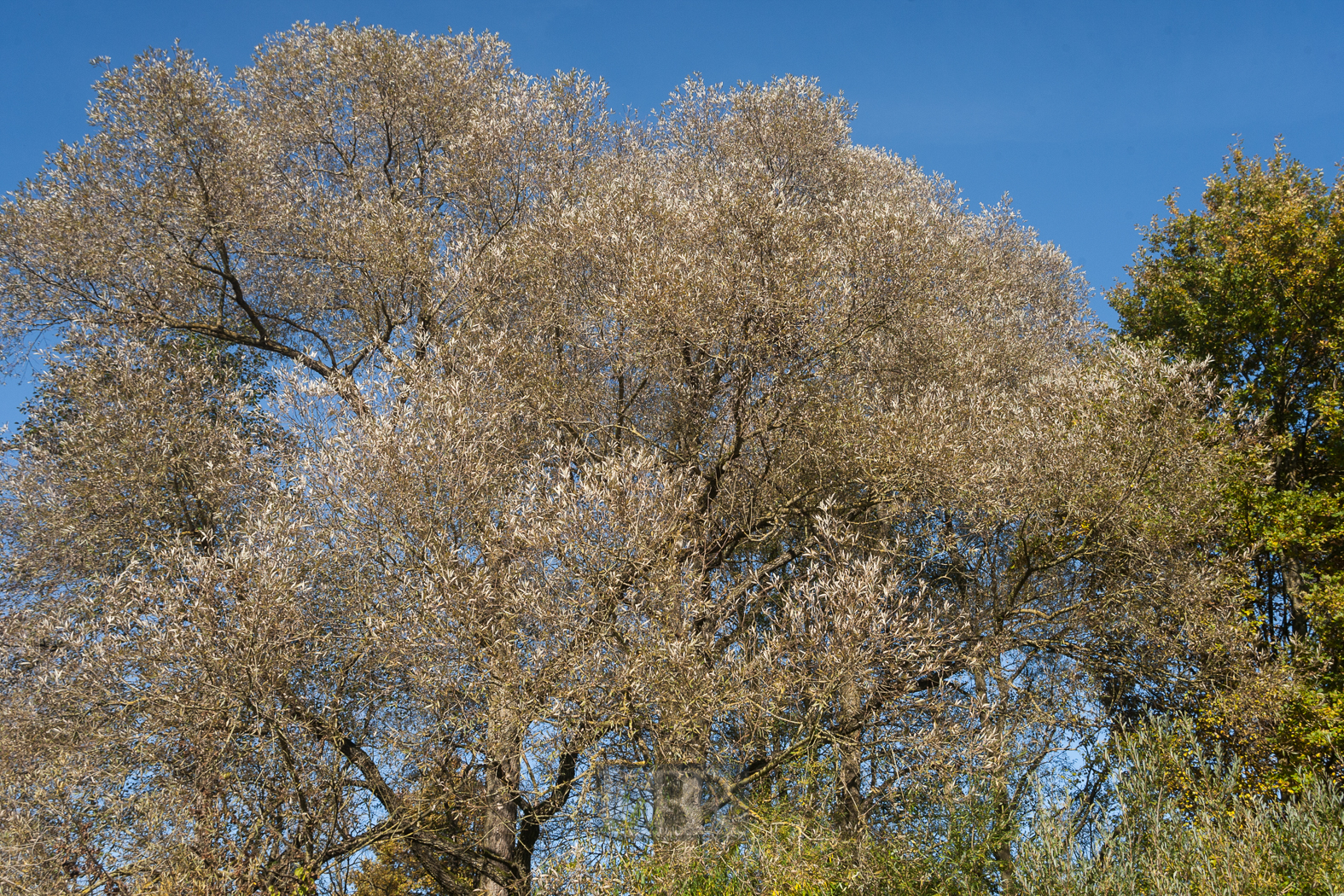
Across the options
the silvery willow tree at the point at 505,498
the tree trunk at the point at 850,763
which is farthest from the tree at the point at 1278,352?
the tree trunk at the point at 850,763

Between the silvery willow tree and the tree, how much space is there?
2382mm

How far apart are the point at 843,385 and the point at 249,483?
39.3ft

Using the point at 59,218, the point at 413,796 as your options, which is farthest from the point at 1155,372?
the point at 59,218

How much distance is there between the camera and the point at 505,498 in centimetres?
1361

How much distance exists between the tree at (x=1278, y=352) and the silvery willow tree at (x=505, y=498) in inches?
93.8

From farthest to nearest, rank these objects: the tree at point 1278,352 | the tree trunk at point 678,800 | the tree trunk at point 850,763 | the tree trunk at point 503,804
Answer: the tree at point 1278,352 < the tree trunk at point 678,800 < the tree trunk at point 850,763 < the tree trunk at point 503,804

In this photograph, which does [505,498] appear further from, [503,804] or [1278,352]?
[1278,352]

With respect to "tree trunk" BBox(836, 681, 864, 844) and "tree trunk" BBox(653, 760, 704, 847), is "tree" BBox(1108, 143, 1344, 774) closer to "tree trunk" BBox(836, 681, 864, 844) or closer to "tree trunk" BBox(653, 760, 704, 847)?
"tree trunk" BBox(836, 681, 864, 844)

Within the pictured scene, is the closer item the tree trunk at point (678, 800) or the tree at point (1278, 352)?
the tree trunk at point (678, 800)

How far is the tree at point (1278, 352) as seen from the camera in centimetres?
1753

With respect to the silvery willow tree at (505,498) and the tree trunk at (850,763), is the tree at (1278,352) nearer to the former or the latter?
the silvery willow tree at (505,498)

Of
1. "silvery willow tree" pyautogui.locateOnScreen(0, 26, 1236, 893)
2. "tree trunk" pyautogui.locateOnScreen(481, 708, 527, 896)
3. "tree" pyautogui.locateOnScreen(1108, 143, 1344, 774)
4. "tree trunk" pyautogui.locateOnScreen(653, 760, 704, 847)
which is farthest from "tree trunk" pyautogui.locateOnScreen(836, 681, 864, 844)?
"tree" pyautogui.locateOnScreen(1108, 143, 1344, 774)

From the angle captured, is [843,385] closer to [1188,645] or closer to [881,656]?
[881,656]

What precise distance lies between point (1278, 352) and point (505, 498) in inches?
761
